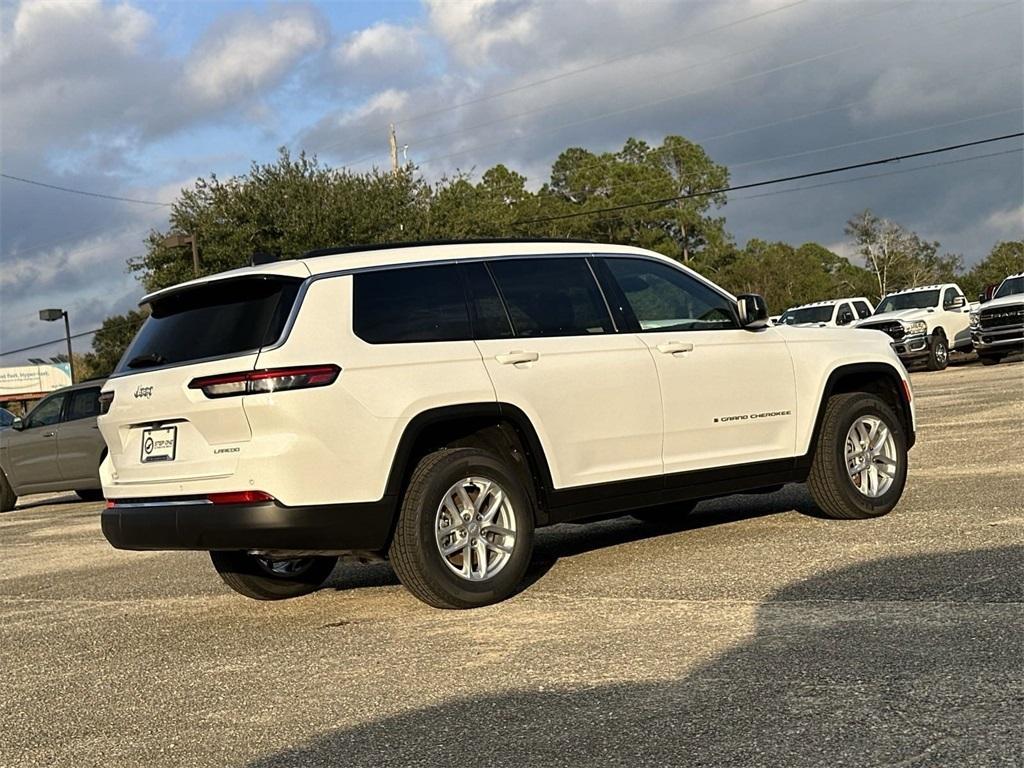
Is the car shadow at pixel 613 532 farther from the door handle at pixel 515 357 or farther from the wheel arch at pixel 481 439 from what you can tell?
the door handle at pixel 515 357

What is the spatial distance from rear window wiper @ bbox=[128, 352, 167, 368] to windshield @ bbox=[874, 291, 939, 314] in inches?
1057

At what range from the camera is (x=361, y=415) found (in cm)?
628

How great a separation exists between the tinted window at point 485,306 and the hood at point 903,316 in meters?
24.6

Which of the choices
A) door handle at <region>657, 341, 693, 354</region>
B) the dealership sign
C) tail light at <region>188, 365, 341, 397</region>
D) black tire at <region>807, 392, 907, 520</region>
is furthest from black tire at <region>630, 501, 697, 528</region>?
the dealership sign

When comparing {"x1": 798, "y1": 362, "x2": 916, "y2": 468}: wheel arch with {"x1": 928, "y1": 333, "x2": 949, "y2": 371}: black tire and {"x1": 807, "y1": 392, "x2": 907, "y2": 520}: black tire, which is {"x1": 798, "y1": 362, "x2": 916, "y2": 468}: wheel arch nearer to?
{"x1": 807, "y1": 392, "x2": 907, "y2": 520}: black tire

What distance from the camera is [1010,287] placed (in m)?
29.6

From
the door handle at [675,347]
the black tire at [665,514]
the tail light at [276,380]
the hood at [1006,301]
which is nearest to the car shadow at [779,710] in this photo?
the tail light at [276,380]

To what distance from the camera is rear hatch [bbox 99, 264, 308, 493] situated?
20.7 feet

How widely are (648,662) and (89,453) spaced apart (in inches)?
564

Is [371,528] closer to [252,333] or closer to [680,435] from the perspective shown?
[252,333]

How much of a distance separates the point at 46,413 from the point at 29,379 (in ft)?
248

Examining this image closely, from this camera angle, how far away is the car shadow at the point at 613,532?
27.0 ft

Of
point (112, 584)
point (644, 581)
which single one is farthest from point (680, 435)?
point (112, 584)

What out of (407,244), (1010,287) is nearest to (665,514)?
(407,244)
